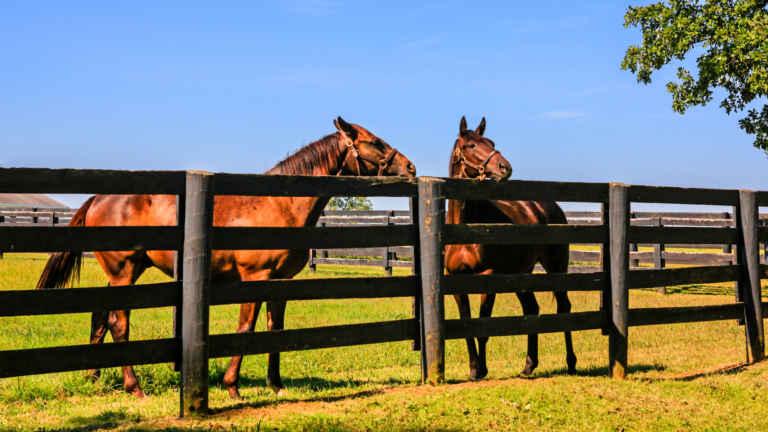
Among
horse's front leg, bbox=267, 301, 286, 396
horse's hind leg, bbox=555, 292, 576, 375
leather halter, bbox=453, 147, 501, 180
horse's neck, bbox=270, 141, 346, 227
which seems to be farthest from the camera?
horse's hind leg, bbox=555, 292, 576, 375

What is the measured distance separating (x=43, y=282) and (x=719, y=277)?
305 inches

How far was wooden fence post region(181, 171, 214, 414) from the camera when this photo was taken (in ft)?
14.3

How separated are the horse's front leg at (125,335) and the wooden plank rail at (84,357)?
169 cm

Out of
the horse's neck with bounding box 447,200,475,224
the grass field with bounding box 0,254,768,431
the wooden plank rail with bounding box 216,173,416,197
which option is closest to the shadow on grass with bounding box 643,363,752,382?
the grass field with bounding box 0,254,768,431

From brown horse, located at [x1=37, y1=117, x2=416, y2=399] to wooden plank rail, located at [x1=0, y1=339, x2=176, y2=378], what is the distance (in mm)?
1207

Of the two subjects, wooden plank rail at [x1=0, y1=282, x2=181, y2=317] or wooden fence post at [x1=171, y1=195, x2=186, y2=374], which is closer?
wooden plank rail at [x1=0, y1=282, x2=181, y2=317]

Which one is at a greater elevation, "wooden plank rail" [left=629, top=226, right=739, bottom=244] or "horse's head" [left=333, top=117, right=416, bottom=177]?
"horse's head" [left=333, top=117, right=416, bottom=177]

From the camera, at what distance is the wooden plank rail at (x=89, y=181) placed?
404 centimetres

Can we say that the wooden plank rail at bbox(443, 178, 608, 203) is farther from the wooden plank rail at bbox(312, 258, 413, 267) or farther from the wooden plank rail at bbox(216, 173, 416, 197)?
the wooden plank rail at bbox(312, 258, 413, 267)

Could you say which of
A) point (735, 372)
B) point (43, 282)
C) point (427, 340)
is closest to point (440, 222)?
point (427, 340)

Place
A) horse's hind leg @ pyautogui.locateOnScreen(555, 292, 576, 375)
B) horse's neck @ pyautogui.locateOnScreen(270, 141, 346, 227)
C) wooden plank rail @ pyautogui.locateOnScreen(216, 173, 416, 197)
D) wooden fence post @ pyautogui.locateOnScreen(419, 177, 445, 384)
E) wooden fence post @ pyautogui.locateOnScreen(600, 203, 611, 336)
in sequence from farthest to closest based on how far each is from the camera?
horse's hind leg @ pyautogui.locateOnScreen(555, 292, 576, 375), wooden fence post @ pyautogui.locateOnScreen(600, 203, 611, 336), horse's neck @ pyautogui.locateOnScreen(270, 141, 346, 227), wooden fence post @ pyautogui.locateOnScreen(419, 177, 445, 384), wooden plank rail @ pyautogui.locateOnScreen(216, 173, 416, 197)

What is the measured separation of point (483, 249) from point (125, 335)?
3.82 metres

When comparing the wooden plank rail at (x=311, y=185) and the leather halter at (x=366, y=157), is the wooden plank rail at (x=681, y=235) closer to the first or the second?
the leather halter at (x=366, y=157)

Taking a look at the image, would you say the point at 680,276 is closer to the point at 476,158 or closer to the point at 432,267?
the point at 476,158
